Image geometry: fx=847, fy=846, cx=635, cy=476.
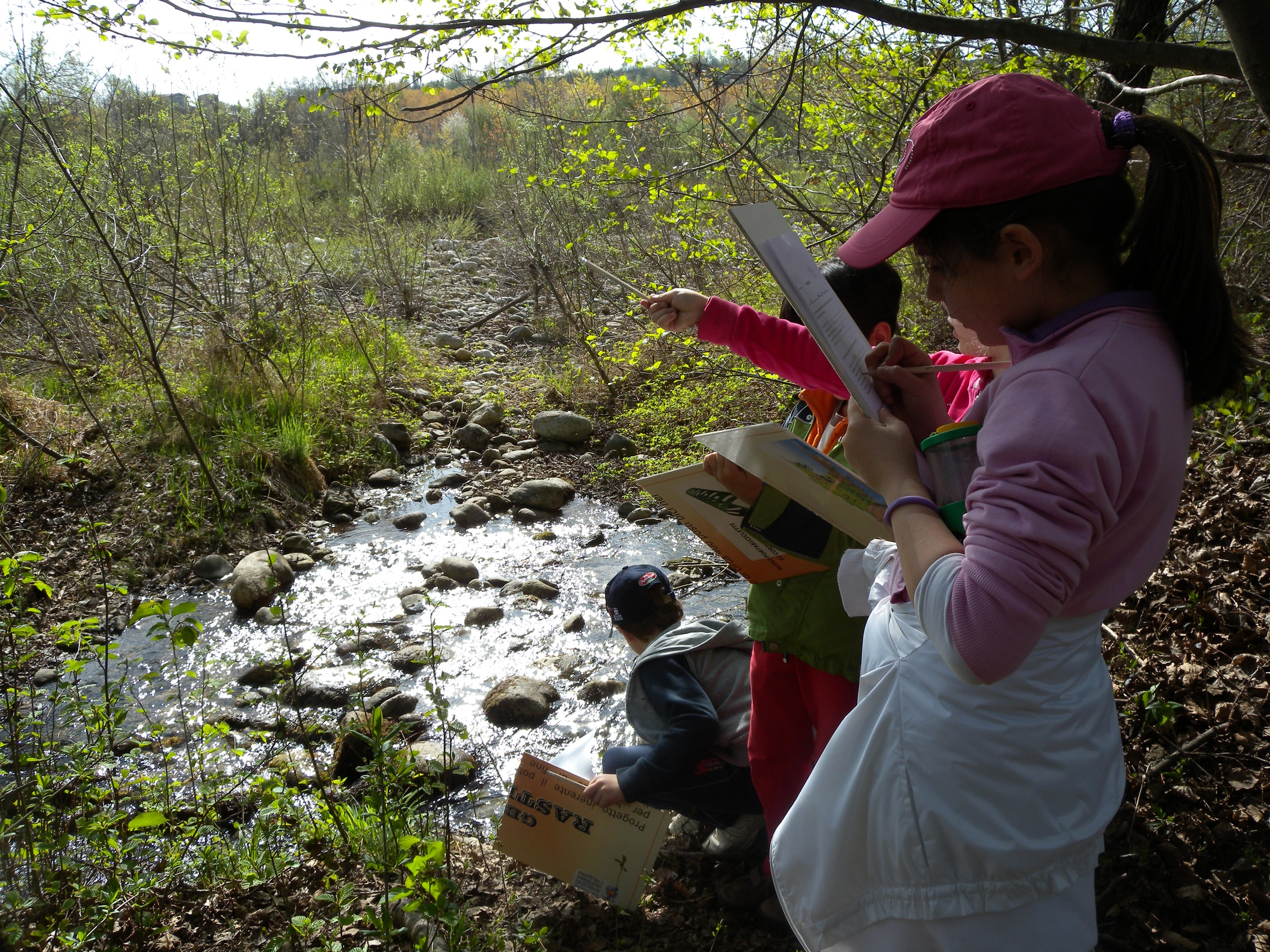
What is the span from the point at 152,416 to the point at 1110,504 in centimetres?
688

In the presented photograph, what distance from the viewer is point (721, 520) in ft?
6.77

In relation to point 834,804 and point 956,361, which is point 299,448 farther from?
point 834,804

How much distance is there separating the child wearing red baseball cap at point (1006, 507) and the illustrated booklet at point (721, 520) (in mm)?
747

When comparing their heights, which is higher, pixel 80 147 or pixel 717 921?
pixel 80 147

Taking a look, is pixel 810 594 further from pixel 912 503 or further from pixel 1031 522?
pixel 1031 522

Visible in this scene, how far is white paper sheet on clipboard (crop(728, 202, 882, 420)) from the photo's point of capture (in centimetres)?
126

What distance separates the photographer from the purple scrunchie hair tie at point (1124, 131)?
3.60 feet

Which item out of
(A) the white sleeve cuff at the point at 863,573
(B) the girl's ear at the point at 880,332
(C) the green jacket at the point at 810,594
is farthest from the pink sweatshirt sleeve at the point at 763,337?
(A) the white sleeve cuff at the point at 863,573

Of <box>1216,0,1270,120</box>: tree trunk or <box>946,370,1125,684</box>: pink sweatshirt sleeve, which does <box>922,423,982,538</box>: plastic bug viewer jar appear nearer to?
<box>946,370,1125,684</box>: pink sweatshirt sleeve

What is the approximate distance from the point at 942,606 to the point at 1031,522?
5.6 inches

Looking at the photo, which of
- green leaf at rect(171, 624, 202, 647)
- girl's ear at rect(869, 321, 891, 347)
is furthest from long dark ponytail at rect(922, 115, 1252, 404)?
green leaf at rect(171, 624, 202, 647)

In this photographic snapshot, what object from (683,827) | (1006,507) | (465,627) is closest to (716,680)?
(683,827)

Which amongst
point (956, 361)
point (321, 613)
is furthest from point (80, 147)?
point (956, 361)

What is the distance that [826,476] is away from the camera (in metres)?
1.52
